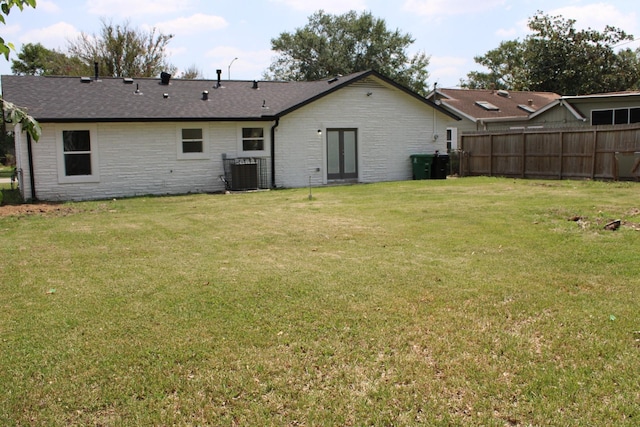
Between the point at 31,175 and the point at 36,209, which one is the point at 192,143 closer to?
the point at 31,175

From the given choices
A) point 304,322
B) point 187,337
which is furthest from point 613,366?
point 187,337

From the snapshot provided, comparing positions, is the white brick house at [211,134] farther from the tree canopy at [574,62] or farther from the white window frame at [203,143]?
the tree canopy at [574,62]

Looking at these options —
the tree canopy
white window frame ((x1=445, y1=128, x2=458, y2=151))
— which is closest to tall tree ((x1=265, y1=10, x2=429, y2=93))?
the tree canopy

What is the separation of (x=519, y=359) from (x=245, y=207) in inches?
395

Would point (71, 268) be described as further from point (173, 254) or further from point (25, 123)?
point (25, 123)

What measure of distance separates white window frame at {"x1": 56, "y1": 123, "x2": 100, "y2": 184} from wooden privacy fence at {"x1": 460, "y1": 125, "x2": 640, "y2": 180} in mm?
14586

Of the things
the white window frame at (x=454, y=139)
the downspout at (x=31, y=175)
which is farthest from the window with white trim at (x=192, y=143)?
the white window frame at (x=454, y=139)

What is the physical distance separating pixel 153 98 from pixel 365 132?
8020mm

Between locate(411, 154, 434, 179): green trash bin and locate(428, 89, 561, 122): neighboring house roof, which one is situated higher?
locate(428, 89, 561, 122): neighboring house roof

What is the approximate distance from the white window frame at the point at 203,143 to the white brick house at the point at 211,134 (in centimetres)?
3

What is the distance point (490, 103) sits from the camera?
1314 inches

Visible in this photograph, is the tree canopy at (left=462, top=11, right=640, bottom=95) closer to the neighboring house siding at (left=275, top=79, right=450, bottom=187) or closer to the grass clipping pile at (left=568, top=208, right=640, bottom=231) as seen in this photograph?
the neighboring house siding at (left=275, top=79, right=450, bottom=187)

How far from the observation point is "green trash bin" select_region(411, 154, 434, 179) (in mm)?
21547

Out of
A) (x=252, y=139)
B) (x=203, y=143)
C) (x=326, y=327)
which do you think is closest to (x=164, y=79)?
(x=203, y=143)
